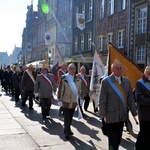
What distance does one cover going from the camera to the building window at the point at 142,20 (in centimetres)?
1912

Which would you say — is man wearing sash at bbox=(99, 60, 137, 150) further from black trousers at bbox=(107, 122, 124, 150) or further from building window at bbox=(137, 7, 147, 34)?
building window at bbox=(137, 7, 147, 34)

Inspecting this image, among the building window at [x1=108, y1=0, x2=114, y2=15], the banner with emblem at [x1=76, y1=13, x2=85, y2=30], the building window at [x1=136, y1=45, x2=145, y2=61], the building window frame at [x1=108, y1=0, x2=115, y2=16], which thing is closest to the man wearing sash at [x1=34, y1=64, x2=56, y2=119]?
the building window at [x1=136, y1=45, x2=145, y2=61]

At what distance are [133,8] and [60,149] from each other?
16.4m

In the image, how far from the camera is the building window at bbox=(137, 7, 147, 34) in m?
19.1

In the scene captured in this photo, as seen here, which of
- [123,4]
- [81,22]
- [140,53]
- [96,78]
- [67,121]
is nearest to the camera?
[67,121]

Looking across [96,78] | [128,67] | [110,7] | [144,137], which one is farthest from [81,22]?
[144,137]

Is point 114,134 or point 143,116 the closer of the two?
point 114,134

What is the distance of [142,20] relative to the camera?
19469 millimetres

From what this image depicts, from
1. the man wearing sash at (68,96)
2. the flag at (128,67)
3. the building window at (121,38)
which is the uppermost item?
the building window at (121,38)

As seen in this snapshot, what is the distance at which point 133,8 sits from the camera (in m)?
20.3

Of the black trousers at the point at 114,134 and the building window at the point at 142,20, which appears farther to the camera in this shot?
the building window at the point at 142,20

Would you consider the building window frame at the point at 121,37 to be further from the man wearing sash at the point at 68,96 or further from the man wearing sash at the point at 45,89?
the man wearing sash at the point at 68,96

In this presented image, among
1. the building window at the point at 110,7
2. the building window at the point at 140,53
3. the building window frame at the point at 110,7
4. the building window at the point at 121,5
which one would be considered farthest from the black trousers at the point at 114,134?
the building window at the point at 110,7

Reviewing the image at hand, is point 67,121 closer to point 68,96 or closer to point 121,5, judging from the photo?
point 68,96
